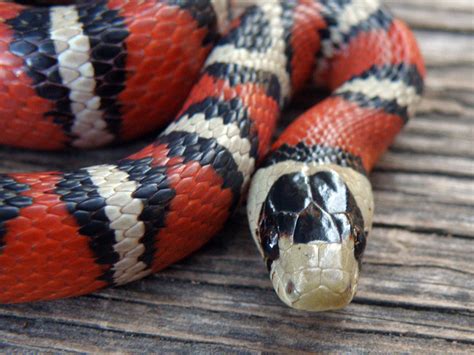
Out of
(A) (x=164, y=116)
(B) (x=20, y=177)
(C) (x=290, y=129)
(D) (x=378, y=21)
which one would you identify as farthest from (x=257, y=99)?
(B) (x=20, y=177)

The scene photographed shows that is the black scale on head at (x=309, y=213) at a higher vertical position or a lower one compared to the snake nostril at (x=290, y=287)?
higher

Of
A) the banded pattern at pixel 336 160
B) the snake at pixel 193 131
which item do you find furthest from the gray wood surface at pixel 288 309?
the banded pattern at pixel 336 160

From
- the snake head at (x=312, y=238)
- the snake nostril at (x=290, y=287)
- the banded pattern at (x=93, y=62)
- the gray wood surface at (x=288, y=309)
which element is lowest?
the gray wood surface at (x=288, y=309)

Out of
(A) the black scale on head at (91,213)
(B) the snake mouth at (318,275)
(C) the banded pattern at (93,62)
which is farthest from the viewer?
(C) the banded pattern at (93,62)

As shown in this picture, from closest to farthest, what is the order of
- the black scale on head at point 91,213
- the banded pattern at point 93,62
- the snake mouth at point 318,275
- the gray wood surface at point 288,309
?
the snake mouth at point 318,275 < the black scale on head at point 91,213 < the gray wood surface at point 288,309 < the banded pattern at point 93,62

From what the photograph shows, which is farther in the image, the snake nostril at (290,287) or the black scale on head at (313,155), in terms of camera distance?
the black scale on head at (313,155)

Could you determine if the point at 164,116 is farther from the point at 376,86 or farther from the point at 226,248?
the point at 376,86

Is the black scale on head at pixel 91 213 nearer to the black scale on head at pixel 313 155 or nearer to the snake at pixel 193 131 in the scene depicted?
the snake at pixel 193 131

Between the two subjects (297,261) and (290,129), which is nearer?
(297,261)
